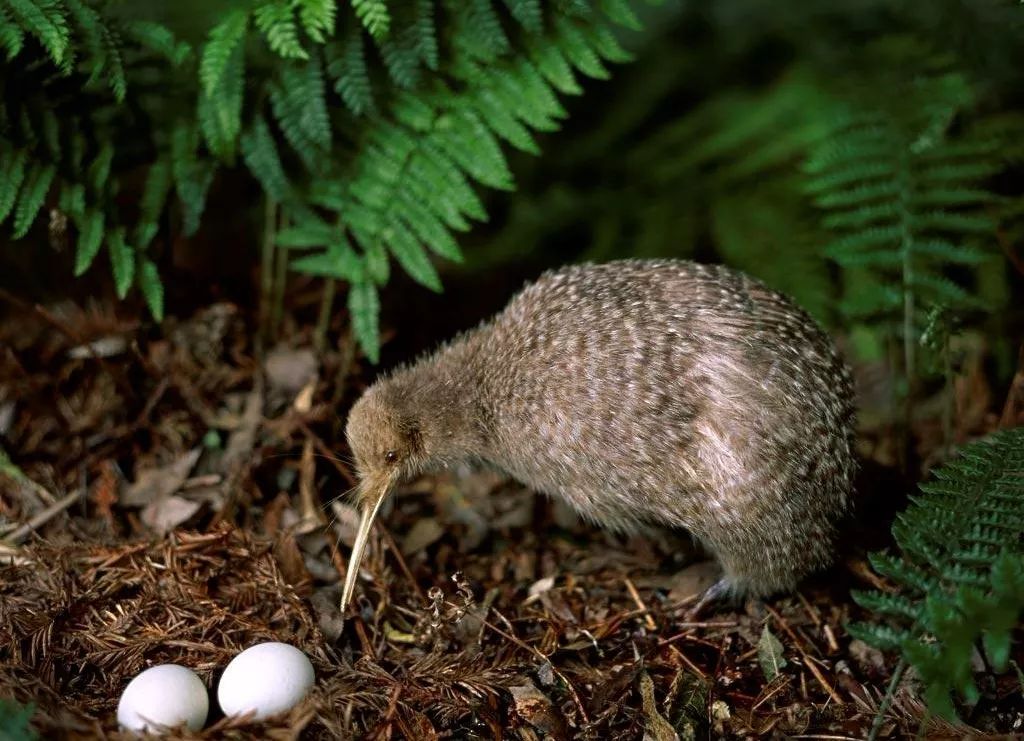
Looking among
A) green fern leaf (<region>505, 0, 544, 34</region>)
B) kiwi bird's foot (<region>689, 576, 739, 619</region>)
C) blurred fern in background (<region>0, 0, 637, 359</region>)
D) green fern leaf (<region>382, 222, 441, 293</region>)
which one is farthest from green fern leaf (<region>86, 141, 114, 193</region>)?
kiwi bird's foot (<region>689, 576, 739, 619</region>)

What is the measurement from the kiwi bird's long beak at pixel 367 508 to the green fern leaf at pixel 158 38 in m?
1.62

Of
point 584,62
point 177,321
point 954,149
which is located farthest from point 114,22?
point 954,149

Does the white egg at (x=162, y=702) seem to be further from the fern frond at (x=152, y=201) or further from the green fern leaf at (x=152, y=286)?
the fern frond at (x=152, y=201)

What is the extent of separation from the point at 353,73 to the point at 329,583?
181cm

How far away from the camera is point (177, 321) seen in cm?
384

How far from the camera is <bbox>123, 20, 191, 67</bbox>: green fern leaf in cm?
321

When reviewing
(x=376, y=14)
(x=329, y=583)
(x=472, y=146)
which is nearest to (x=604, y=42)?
(x=472, y=146)

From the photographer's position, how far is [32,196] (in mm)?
3201

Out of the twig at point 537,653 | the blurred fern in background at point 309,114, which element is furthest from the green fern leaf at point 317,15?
the twig at point 537,653

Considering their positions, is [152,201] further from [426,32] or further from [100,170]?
[426,32]

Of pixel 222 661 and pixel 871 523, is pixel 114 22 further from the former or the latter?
pixel 871 523

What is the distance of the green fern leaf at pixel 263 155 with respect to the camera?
11.3ft

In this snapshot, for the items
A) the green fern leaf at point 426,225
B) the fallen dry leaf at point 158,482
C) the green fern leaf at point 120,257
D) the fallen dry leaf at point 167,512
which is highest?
the green fern leaf at point 426,225

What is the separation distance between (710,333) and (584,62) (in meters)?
1.09
